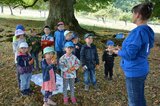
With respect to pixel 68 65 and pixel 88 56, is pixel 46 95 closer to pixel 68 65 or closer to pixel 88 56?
pixel 68 65

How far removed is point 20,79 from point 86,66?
5.73 feet

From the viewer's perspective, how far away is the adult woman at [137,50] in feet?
15.7

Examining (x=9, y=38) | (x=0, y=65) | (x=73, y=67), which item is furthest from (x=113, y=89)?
(x=9, y=38)

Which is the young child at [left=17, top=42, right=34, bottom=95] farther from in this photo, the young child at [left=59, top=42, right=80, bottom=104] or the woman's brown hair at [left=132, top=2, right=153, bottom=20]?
the woman's brown hair at [left=132, top=2, right=153, bottom=20]

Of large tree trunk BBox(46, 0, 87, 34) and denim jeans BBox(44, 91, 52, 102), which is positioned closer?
denim jeans BBox(44, 91, 52, 102)

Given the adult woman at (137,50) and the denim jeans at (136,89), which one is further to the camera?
the denim jeans at (136,89)

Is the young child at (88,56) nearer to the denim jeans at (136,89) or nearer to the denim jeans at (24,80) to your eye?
the denim jeans at (24,80)

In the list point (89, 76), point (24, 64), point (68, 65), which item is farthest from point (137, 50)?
point (89, 76)

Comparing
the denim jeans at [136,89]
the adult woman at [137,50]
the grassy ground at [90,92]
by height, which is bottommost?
the grassy ground at [90,92]

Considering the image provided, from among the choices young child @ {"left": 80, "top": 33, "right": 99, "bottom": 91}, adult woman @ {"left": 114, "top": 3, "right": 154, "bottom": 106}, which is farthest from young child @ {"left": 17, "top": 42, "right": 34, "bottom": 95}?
adult woman @ {"left": 114, "top": 3, "right": 154, "bottom": 106}

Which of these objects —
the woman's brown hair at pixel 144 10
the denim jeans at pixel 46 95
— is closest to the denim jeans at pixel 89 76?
the denim jeans at pixel 46 95

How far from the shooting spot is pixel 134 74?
492cm

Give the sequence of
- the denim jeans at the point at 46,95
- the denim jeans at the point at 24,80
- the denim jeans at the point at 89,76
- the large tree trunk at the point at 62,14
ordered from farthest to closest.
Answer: the large tree trunk at the point at 62,14, the denim jeans at the point at 89,76, the denim jeans at the point at 24,80, the denim jeans at the point at 46,95

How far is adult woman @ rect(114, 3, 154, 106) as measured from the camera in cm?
480
